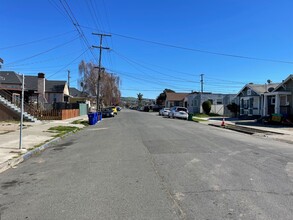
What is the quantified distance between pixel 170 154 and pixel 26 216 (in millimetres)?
6224

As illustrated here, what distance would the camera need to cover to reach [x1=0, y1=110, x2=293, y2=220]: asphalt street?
4902mm

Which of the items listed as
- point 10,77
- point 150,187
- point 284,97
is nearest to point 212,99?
point 284,97

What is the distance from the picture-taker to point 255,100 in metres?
38.8

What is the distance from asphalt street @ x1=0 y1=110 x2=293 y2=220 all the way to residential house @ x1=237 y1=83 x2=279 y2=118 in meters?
26.0

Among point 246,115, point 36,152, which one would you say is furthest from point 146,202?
point 246,115

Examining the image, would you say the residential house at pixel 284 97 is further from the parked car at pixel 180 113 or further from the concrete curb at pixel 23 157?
the concrete curb at pixel 23 157

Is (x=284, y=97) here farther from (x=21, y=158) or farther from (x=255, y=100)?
(x=21, y=158)

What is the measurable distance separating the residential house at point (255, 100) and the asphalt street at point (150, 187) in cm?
2601

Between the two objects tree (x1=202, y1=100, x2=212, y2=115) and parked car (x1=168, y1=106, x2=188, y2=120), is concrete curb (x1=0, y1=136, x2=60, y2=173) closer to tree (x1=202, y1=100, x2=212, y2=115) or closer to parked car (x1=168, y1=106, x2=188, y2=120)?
parked car (x1=168, y1=106, x2=188, y2=120)

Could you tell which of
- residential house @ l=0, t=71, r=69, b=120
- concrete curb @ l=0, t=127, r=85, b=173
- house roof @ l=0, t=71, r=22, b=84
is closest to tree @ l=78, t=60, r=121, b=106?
residential house @ l=0, t=71, r=69, b=120

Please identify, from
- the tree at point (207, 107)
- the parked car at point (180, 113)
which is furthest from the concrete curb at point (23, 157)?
the tree at point (207, 107)

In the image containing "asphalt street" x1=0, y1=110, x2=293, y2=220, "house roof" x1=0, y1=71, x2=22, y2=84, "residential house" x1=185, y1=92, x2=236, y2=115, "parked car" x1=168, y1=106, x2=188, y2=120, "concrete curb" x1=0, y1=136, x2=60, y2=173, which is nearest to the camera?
"asphalt street" x1=0, y1=110, x2=293, y2=220

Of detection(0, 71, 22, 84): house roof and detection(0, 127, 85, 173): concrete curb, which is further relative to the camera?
detection(0, 71, 22, 84): house roof

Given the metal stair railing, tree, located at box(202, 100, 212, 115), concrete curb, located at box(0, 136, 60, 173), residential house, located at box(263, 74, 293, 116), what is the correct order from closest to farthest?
1. concrete curb, located at box(0, 136, 60, 173)
2. the metal stair railing
3. residential house, located at box(263, 74, 293, 116)
4. tree, located at box(202, 100, 212, 115)
